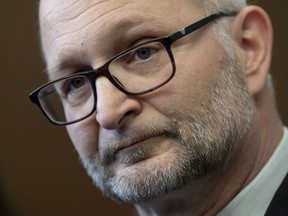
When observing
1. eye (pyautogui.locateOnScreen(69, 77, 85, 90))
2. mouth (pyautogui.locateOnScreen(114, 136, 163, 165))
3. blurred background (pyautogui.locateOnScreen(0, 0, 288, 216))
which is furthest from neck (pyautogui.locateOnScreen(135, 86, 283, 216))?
blurred background (pyautogui.locateOnScreen(0, 0, 288, 216))

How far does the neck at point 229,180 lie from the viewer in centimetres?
100

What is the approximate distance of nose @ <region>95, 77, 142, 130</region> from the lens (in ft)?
2.89

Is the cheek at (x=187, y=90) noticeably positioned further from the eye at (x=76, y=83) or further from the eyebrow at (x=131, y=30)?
the eye at (x=76, y=83)

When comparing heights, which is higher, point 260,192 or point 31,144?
point 31,144

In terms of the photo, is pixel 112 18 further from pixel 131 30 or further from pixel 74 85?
pixel 74 85

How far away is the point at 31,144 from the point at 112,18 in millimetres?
1160

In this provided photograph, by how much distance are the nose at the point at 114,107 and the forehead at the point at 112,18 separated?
4.1 inches

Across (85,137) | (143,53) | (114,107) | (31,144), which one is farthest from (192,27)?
(31,144)

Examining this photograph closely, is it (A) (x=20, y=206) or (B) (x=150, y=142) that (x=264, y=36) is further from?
(A) (x=20, y=206)

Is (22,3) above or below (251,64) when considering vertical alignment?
above

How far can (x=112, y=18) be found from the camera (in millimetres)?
927

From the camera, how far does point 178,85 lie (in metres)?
0.92

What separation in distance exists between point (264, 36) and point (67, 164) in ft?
4.06

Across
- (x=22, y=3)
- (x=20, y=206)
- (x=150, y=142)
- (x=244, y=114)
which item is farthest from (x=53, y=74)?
(x=20, y=206)
